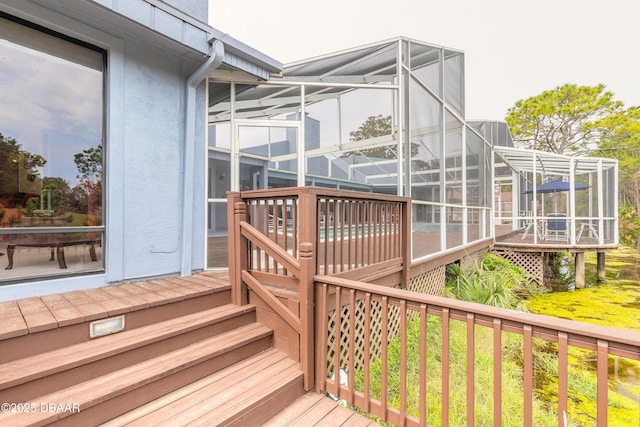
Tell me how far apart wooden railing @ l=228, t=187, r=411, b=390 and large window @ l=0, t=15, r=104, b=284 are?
1489mm

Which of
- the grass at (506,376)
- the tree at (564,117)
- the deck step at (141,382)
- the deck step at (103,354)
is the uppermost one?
the tree at (564,117)

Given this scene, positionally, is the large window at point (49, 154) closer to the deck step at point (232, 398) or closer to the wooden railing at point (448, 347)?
the deck step at point (232, 398)

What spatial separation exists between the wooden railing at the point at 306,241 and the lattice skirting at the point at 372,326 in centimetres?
33

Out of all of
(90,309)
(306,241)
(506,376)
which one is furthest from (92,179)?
(506,376)

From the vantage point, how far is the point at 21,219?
2.59 metres

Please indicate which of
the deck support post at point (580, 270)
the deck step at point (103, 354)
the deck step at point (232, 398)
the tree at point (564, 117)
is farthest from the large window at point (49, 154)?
the tree at point (564, 117)

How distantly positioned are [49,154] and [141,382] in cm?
237

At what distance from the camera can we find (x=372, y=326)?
340 centimetres

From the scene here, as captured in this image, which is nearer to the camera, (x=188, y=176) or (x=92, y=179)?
(x=92, y=179)

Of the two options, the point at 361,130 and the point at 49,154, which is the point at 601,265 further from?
the point at 49,154

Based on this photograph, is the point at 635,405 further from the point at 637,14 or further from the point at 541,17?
the point at 637,14

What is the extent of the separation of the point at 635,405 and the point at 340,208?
3.57 metres

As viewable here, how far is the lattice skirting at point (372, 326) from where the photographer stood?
2.82 m

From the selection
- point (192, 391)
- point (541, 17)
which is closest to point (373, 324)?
point (192, 391)
